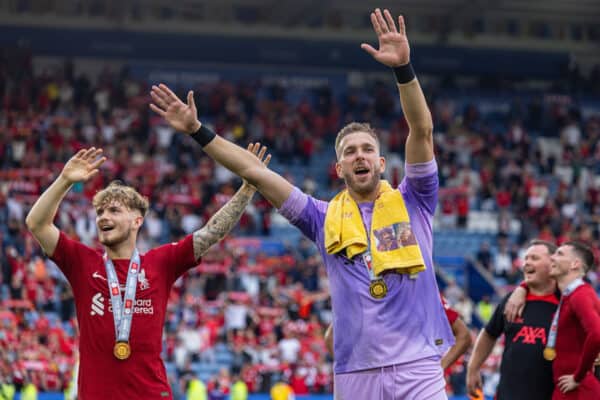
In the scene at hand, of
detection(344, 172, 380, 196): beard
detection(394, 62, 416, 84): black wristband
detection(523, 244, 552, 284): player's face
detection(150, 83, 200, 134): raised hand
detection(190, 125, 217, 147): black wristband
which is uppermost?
detection(394, 62, 416, 84): black wristband

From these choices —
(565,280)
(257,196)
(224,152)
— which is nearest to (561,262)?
(565,280)

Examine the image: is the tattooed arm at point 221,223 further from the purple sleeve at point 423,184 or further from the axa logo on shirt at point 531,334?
the axa logo on shirt at point 531,334

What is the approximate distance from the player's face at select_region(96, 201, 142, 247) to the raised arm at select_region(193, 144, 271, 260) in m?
0.45

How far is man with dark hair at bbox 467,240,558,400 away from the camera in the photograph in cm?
820

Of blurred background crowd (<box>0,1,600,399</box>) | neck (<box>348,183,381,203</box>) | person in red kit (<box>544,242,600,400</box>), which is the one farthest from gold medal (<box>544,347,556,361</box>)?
blurred background crowd (<box>0,1,600,399</box>)

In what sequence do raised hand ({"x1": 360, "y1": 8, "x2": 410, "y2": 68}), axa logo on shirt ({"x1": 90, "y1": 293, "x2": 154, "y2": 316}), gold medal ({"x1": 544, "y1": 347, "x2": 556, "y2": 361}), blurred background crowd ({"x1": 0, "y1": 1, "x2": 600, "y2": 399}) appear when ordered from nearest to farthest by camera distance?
raised hand ({"x1": 360, "y1": 8, "x2": 410, "y2": 68}) → axa logo on shirt ({"x1": 90, "y1": 293, "x2": 154, "y2": 316}) → gold medal ({"x1": 544, "y1": 347, "x2": 556, "y2": 361}) → blurred background crowd ({"x1": 0, "y1": 1, "x2": 600, "y2": 399})

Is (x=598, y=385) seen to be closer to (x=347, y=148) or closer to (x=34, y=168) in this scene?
(x=347, y=148)

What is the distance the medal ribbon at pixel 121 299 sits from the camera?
6.30 meters

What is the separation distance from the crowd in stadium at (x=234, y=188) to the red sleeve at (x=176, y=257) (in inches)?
473

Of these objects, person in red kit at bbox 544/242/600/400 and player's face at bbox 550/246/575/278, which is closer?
person in red kit at bbox 544/242/600/400

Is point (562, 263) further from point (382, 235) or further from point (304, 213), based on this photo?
point (304, 213)

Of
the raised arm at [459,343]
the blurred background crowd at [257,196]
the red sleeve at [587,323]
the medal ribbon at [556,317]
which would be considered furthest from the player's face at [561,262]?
the blurred background crowd at [257,196]

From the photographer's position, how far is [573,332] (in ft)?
26.4

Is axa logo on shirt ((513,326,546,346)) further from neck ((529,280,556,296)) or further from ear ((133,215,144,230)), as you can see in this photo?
ear ((133,215,144,230))
